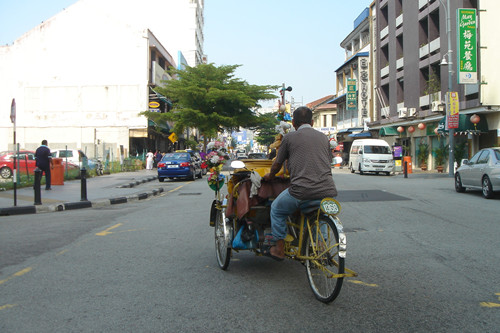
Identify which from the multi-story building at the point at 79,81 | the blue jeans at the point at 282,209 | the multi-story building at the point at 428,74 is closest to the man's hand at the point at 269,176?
the blue jeans at the point at 282,209

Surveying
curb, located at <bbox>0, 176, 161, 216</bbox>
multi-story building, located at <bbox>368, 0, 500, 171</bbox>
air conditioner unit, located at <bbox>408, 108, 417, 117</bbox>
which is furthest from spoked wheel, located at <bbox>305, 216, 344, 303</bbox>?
air conditioner unit, located at <bbox>408, 108, 417, 117</bbox>

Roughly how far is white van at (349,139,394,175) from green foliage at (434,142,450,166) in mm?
3748

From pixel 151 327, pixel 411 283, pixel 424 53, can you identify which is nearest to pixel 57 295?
pixel 151 327

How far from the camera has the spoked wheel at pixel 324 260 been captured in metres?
3.90

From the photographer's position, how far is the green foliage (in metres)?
29.5

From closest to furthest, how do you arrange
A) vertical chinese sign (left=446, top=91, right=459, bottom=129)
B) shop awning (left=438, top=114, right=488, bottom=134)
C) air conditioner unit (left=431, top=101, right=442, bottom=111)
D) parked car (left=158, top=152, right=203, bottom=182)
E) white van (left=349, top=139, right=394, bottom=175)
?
parked car (left=158, top=152, right=203, bottom=182)
vertical chinese sign (left=446, top=91, right=459, bottom=129)
shop awning (left=438, top=114, right=488, bottom=134)
white van (left=349, top=139, right=394, bottom=175)
air conditioner unit (left=431, top=101, right=442, bottom=111)

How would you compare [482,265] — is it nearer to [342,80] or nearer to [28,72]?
[28,72]

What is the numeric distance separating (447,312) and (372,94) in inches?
1630

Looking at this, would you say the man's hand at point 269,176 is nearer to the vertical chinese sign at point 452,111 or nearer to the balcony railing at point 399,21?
the vertical chinese sign at point 452,111

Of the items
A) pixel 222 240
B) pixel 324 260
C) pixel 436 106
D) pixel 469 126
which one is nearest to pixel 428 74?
pixel 436 106

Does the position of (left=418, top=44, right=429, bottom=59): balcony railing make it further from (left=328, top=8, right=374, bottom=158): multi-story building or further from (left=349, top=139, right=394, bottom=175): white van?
(left=328, top=8, right=374, bottom=158): multi-story building

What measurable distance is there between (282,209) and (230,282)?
3.54ft

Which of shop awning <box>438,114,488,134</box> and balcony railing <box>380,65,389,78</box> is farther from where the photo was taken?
balcony railing <box>380,65,389,78</box>

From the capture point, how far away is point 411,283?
473 cm
